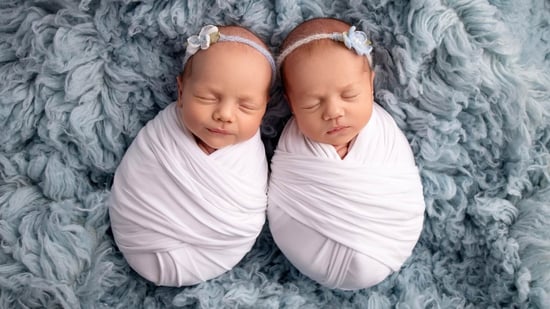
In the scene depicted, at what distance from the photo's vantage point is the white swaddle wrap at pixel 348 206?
1.27 metres

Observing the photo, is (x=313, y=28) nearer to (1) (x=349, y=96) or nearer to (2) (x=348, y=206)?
(1) (x=349, y=96)

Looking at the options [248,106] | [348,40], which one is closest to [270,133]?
[248,106]

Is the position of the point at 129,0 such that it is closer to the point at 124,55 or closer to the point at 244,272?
the point at 124,55

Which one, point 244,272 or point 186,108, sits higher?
point 186,108

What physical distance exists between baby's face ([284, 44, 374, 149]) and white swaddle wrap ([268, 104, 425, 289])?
0.15 feet

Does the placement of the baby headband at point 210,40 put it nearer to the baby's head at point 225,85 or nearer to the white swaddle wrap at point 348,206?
the baby's head at point 225,85

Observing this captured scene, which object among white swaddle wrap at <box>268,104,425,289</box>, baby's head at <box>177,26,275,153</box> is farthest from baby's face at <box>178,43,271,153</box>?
white swaddle wrap at <box>268,104,425,289</box>

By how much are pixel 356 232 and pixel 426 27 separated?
0.42 m

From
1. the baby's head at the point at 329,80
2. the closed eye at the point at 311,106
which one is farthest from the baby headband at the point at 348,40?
the closed eye at the point at 311,106

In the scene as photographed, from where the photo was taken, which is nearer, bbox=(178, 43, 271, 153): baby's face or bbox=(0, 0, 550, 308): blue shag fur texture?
bbox=(178, 43, 271, 153): baby's face

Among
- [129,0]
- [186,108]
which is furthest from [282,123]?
[129,0]

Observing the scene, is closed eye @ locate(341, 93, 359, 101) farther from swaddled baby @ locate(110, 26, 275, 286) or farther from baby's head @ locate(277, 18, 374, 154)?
swaddled baby @ locate(110, 26, 275, 286)

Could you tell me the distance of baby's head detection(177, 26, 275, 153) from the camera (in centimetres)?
123

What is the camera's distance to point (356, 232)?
49.8 inches
